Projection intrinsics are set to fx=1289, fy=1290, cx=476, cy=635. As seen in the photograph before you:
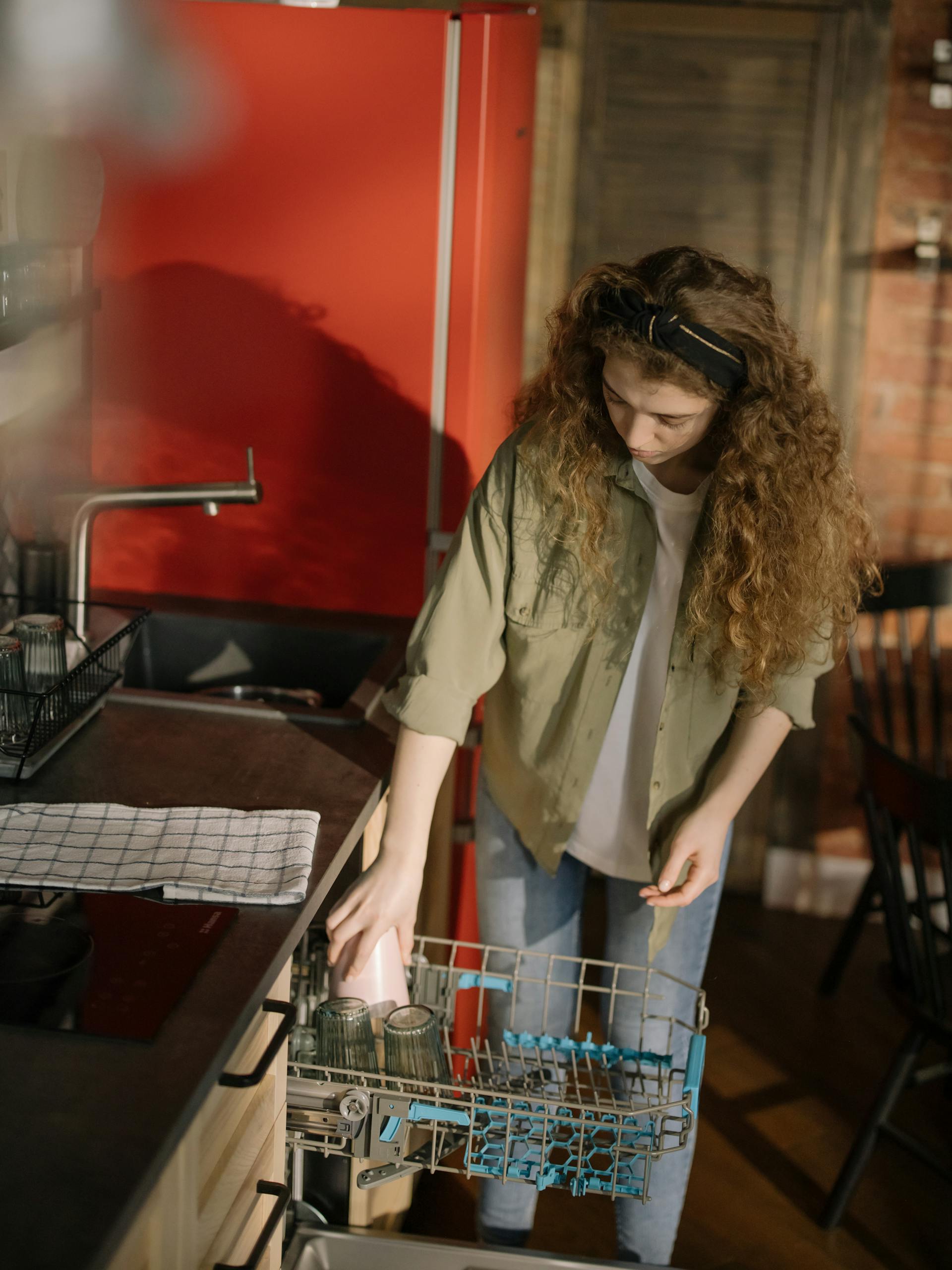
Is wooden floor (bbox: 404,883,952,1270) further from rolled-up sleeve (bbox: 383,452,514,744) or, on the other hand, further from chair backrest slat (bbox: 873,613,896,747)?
rolled-up sleeve (bbox: 383,452,514,744)

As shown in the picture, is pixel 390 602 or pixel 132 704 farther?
pixel 390 602

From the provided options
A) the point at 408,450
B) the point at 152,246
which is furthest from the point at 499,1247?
the point at 152,246

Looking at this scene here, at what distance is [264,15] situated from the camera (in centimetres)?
175

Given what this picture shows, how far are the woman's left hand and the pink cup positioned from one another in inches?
11.0

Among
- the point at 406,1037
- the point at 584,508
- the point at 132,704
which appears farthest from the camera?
the point at 132,704

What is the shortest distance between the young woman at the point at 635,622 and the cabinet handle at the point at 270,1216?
22cm

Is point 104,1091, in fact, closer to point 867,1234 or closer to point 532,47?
point 867,1234

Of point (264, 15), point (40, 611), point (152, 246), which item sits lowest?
point (40, 611)

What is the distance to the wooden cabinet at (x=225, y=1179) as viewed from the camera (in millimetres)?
905

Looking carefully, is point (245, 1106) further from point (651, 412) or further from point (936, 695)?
point (936, 695)

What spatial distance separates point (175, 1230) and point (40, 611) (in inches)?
39.0

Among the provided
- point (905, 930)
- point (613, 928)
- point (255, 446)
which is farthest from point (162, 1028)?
point (905, 930)

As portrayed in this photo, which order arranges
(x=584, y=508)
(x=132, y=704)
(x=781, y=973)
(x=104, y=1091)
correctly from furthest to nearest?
(x=781, y=973)
(x=132, y=704)
(x=584, y=508)
(x=104, y=1091)

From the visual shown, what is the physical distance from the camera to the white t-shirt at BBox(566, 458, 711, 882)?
1405 millimetres
